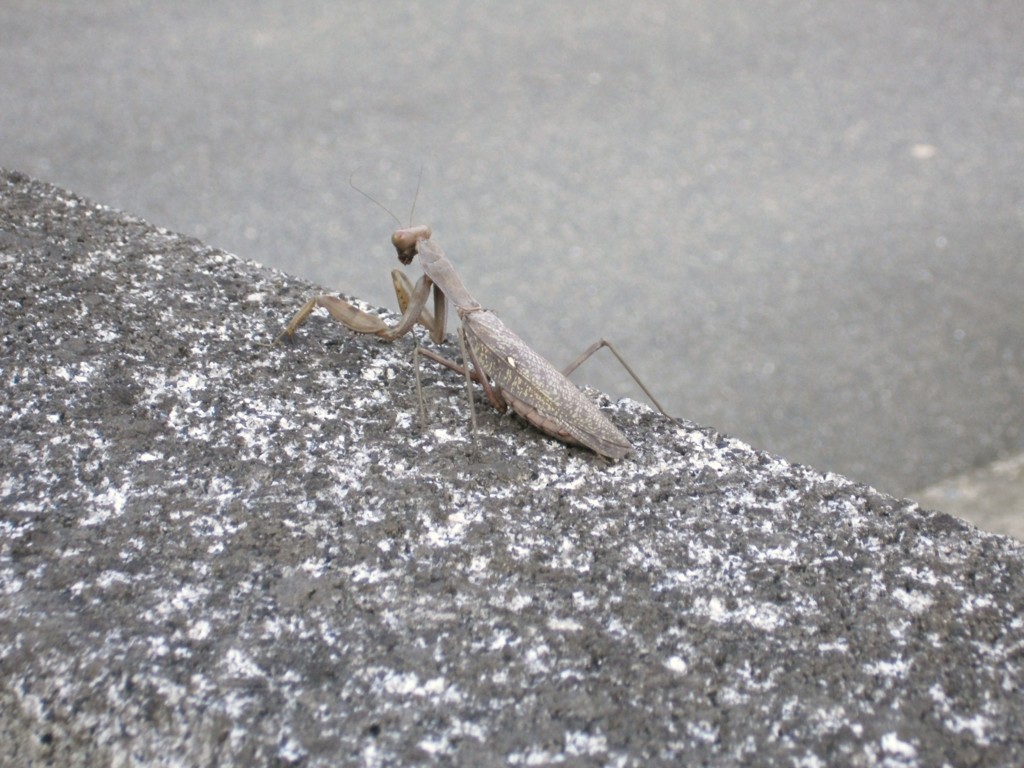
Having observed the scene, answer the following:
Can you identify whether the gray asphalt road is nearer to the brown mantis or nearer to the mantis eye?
the mantis eye

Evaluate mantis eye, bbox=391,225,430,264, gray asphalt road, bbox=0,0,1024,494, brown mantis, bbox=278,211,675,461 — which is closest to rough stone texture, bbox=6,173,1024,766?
brown mantis, bbox=278,211,675,461

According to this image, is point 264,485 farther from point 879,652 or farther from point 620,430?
point 879,652

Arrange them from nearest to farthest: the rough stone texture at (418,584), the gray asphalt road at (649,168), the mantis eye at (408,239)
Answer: the rough stone texture at (418,584)
the mantis eye at (408,239)
the gray asphalt road at (649,168)

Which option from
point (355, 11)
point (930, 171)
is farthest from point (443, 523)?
point (355, 11)

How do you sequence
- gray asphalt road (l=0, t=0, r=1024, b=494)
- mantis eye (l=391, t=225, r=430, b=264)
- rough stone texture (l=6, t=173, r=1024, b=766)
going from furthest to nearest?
gray asphalt road (l=0, t=0, r=1024, b=494), mantis eye (l=391, t=225, r=430, b=264), rough stone texture (l=6, t=173, r=1024, b=766)

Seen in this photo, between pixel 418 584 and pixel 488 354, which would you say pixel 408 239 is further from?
pixel 418 584

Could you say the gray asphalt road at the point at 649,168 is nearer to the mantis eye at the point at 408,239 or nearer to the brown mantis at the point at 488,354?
the mantis eye at the point at 408,239

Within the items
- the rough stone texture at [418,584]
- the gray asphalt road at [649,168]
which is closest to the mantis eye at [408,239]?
the rough stone texture at [418,584]
